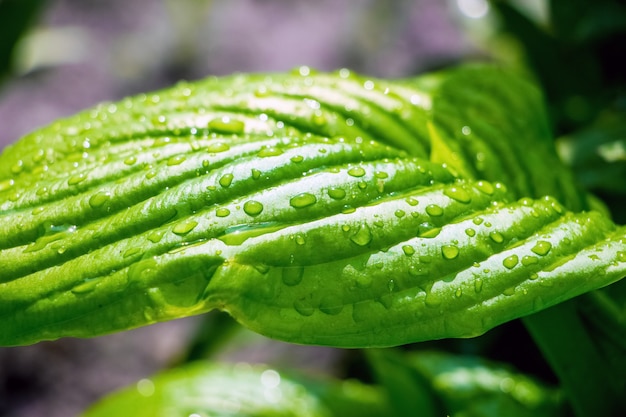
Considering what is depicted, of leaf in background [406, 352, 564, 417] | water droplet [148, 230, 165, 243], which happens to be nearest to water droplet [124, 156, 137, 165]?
water droplet [148, 230, 165, 243]

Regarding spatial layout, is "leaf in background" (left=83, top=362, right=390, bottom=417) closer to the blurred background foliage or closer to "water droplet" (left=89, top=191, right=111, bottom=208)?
the blurred background foliage

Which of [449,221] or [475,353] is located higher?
[449,221]

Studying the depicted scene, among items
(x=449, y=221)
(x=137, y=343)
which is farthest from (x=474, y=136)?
(x=137, y=343)

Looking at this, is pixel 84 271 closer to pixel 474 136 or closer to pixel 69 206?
pixel 69 206

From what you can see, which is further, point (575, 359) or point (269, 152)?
point (575, 359)

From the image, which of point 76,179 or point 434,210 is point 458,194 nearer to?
point 434,210

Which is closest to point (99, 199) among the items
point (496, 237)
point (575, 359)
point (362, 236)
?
point (362, 236)
